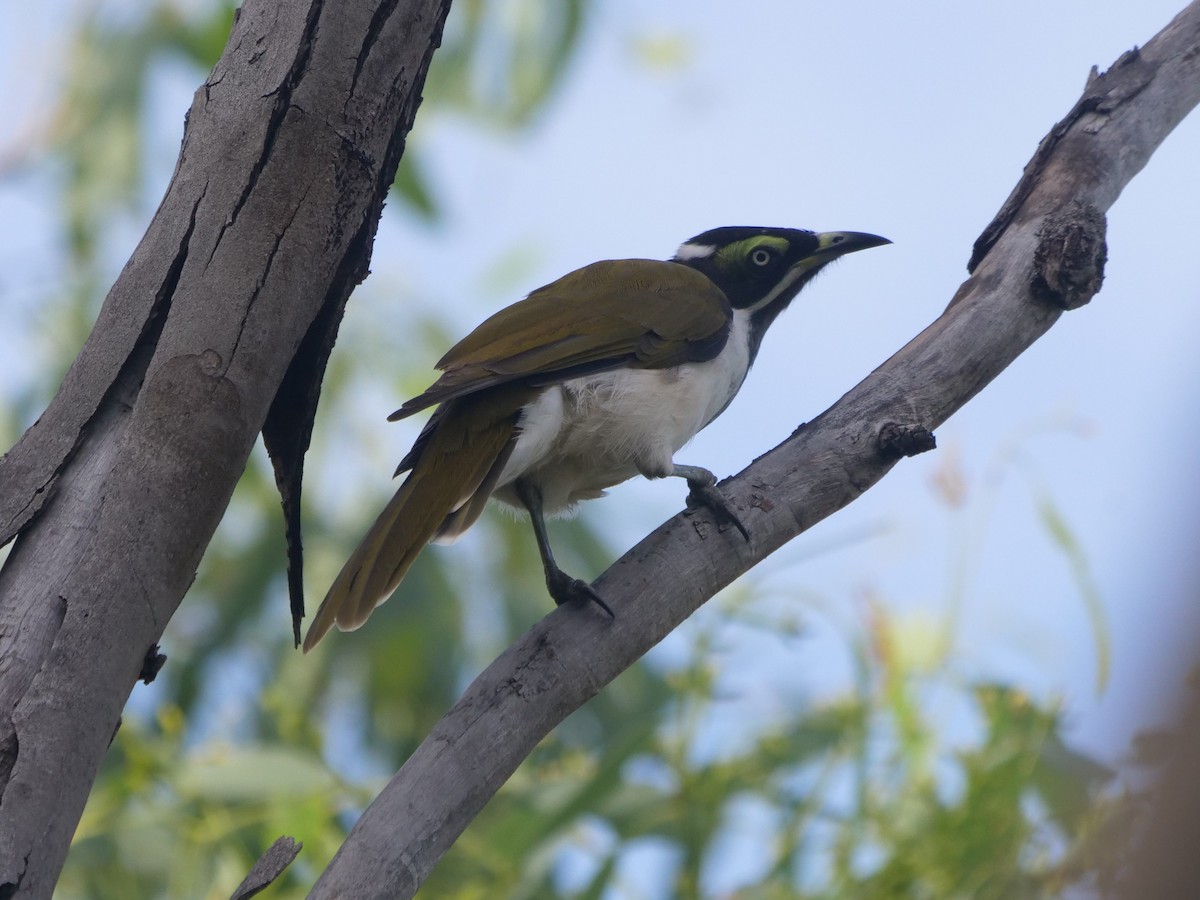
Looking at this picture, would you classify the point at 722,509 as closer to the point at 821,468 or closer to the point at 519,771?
the point at 821,468

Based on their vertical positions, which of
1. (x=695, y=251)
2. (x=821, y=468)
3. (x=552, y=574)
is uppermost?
(x=695, y=251)

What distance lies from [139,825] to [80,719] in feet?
7.74

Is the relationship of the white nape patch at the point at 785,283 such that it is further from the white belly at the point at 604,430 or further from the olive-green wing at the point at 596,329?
the white belly at the point at 604,430

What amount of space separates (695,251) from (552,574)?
2203mm

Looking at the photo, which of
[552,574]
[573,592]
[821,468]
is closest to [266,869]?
[573,592]

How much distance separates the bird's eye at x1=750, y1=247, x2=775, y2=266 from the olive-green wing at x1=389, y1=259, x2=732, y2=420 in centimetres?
26

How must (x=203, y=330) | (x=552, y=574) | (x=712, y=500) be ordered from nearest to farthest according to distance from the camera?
(x=203, y=330) < (x=712, y=500) < (x=552, y=574)

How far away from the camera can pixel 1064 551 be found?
3.79 m

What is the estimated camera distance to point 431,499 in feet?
10.9

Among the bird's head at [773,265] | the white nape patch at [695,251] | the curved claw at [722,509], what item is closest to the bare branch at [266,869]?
the curved claw at [722,509]

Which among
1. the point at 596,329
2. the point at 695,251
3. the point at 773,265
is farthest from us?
the point at 695,251

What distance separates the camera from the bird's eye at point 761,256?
15.9 feet

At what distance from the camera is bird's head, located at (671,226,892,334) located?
189 inches

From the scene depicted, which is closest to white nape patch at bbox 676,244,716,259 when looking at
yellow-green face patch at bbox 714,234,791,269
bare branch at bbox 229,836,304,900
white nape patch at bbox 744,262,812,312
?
yellow-green face patch at bbox 714,234,791,269
